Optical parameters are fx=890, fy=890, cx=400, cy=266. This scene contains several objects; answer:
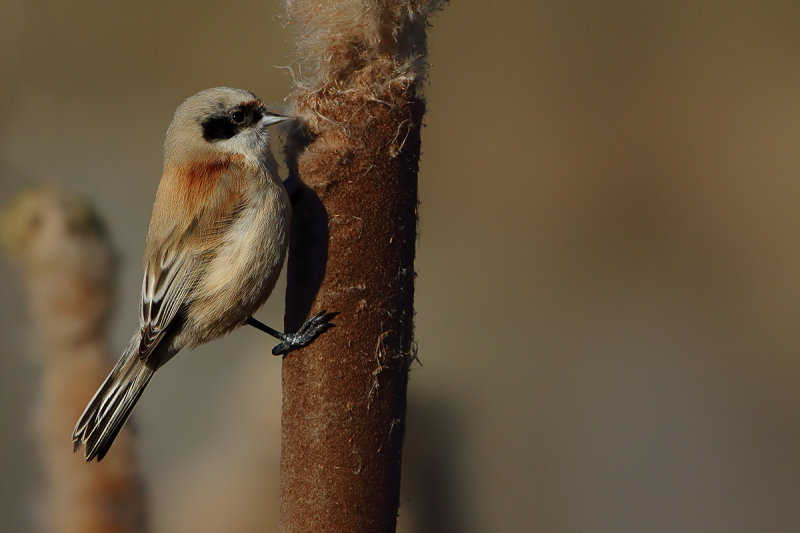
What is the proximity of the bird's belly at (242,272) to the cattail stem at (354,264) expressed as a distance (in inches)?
4.9

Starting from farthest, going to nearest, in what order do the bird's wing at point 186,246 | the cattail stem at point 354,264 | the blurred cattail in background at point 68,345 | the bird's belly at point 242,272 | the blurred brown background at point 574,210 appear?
the blurred brown background at point 574,210 < the blurred cattail in background at point 68,345 < the bird's wing at point 186,246 < the bird's belly at point 242,272 < the cattail stem at point 354,264

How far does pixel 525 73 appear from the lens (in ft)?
16.2

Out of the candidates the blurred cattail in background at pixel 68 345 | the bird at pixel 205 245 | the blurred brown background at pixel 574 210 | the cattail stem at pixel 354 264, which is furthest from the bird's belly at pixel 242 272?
the blurred brown background at pixel 574 210

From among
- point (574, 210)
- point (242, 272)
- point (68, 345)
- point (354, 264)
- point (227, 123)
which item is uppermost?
point (227, 123)

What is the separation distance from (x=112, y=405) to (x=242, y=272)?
43 centimetres

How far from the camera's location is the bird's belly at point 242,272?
6.52 feet

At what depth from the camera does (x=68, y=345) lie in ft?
8.14

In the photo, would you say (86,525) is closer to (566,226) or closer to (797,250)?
(566,226)

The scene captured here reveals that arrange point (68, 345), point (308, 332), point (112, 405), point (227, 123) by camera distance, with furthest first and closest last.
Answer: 1. point (68, 345)
2. point (227, 123)
3. point (112, 405)
4. point (308, 332)

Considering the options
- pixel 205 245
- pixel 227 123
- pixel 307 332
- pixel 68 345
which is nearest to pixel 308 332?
pixel 307 332

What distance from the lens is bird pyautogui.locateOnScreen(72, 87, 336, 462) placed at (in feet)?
6.70

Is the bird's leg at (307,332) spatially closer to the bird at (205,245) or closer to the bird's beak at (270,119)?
the bird at (205,245)

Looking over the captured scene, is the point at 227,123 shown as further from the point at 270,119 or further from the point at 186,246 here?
the point at 186,246

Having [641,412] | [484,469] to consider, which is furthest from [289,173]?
[641,412]
